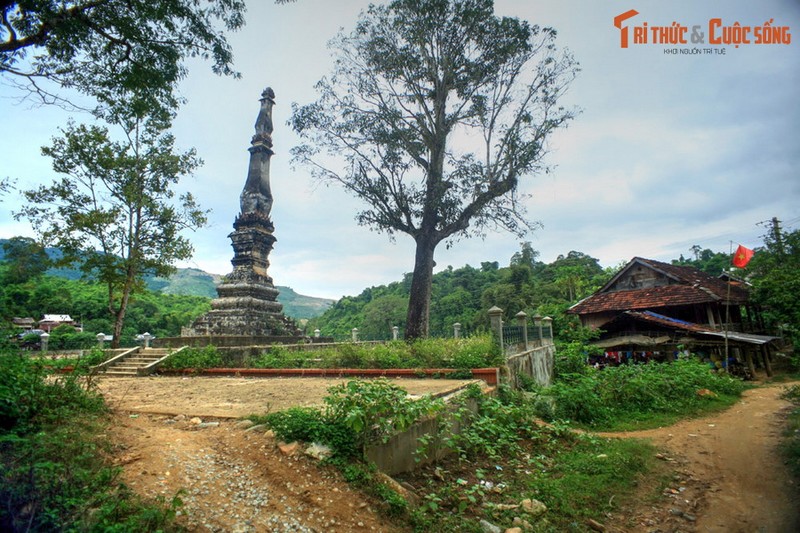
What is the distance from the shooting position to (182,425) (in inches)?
164

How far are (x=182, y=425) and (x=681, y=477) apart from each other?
19.1 feet

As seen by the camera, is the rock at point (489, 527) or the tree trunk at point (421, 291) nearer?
the rock at point (489, 527)

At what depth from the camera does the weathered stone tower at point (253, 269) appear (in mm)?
13438

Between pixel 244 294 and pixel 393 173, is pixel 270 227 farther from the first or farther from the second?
pixel 393 173

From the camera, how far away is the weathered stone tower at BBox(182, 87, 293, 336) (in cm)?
1344

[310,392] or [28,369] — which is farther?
[310,392]

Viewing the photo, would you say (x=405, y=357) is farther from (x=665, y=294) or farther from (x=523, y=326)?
(x=665, y=294)

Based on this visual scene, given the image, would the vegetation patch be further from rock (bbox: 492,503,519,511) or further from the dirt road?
rock (bbox: 492,503,519,511)

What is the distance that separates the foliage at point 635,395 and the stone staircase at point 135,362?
8972 millimetres

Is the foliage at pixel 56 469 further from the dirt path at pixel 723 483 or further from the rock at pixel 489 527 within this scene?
the dirt path at pixel 723 483

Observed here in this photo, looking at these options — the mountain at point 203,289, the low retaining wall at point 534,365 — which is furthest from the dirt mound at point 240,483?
the mountain at point 203,289

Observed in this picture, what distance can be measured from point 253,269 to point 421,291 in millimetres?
6041

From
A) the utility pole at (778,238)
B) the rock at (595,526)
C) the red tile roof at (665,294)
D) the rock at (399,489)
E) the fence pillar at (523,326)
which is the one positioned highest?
the utility pole at (778,238)

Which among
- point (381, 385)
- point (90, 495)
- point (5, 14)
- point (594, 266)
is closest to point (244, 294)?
point (5, 14)
